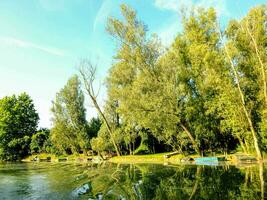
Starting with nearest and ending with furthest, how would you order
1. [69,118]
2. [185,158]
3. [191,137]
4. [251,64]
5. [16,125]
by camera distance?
[251,64], [185,158], [191,137], [69,118], [16,125]

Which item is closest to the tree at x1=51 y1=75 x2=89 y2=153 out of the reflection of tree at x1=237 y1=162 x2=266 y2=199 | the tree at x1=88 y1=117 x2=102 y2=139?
the tree at x1=88 y1=117 x2=102 y2=139

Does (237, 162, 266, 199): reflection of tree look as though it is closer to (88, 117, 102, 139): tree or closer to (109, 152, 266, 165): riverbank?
(109, 152, 266, 165): riverbank

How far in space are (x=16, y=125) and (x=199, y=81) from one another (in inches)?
2244

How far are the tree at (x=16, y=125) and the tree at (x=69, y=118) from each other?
12.5 metres

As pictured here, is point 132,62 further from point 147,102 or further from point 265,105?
point 265,105

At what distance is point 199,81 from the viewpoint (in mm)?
36156

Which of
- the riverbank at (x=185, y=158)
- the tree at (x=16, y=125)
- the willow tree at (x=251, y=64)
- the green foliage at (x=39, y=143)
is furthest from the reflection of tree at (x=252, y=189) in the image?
the tree at (x=16, y=125)

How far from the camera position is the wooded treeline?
31781mm

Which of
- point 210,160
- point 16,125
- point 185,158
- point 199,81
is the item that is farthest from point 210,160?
point 16,125

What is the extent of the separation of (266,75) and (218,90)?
5.24m

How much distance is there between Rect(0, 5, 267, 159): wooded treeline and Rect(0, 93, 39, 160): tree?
126 ft

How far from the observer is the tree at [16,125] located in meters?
73.1

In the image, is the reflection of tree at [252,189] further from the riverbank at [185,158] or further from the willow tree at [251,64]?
the willow tree at [251,64]

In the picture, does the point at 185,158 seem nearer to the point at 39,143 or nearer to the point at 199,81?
the point at 199,81
